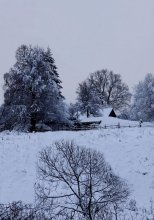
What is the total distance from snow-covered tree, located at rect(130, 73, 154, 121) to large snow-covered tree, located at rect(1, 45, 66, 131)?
79.4 ft

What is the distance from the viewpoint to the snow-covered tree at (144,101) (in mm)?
54812

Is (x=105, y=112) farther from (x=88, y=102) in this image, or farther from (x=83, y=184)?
(x=83, y=184)

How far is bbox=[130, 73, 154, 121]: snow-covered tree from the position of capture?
54812 millimetres

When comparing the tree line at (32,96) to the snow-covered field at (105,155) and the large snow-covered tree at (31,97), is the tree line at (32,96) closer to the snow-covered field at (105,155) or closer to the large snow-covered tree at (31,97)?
the large snow-covered tree at (31,97)

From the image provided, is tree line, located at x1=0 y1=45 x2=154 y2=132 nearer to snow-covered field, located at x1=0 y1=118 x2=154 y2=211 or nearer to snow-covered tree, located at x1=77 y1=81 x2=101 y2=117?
snow-covered field, located at x1=0 y1=118 x2=154 y2=211

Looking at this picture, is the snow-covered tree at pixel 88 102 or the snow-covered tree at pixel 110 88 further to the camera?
the snow-covered tree at pixel 110 88

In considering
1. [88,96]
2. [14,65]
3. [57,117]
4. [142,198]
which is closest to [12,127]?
[57,117]

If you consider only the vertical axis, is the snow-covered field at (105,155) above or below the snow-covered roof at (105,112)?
below

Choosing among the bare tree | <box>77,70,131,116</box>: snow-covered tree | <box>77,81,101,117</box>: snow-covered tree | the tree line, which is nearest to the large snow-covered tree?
the tree line

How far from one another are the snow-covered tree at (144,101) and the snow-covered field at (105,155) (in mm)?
33502

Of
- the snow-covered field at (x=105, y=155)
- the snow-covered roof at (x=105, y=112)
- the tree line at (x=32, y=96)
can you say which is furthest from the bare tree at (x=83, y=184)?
the snow-covered roof at (x=105, y=112)

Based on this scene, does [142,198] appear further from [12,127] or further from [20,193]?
[12,127]

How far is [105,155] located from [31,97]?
1772 cm

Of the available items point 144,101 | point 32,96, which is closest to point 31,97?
point 32,96
